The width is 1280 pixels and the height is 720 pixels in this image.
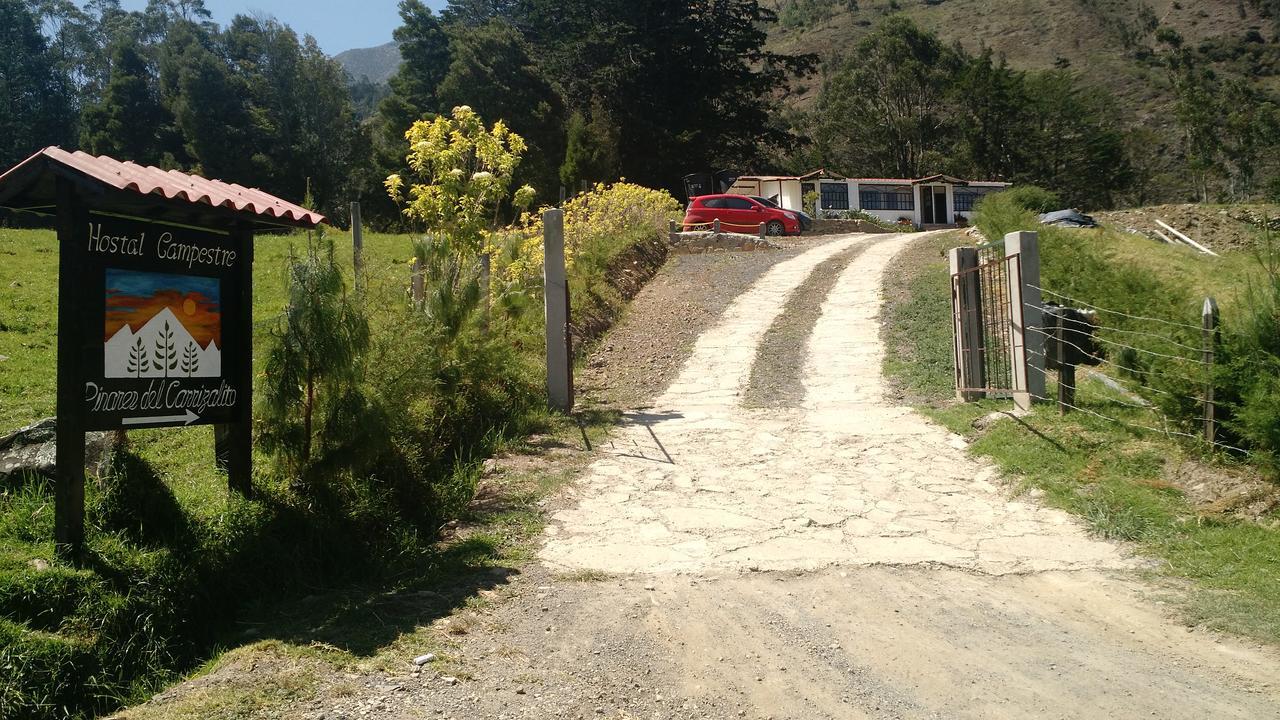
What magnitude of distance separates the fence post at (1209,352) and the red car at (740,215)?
75.2 feet

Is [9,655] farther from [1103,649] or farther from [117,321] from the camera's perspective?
[1103,649]

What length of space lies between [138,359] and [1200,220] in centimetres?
3330

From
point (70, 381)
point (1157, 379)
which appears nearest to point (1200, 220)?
point (1157, 379)

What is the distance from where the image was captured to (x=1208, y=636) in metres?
4.51

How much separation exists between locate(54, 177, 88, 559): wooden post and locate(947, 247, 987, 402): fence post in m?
8.08

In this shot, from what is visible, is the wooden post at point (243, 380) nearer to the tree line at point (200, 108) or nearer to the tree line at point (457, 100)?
the tree line at point (457, 100)

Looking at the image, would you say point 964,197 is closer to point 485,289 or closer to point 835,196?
point 835,196

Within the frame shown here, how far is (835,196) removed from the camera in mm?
43031

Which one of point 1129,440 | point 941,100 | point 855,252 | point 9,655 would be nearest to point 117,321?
point 9,655

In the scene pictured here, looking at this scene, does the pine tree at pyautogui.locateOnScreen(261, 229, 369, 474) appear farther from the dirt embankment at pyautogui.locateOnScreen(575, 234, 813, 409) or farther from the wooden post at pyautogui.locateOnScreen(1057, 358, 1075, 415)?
the wooden post at pyautogui.locateOnScreen(1057, 358, 1075, 415)

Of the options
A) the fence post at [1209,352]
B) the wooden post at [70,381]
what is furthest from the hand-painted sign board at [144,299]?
the fence post at [1209,352]

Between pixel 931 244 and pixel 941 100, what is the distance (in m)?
40.2

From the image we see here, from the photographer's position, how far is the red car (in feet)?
97.3

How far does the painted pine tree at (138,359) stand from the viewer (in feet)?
16.8
